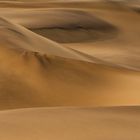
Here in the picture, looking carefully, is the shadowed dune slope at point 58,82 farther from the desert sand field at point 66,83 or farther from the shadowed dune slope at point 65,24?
the shadowed dune slope at point 65,24

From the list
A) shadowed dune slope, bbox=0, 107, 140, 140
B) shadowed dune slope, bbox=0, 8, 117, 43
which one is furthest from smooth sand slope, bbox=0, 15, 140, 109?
shadowed dune slope, bbox=0, 8, 117, 43

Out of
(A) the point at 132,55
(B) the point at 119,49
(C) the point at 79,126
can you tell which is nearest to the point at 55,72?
(C) the point at 79,126

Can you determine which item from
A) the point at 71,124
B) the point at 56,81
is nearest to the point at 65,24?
the point at 56,81

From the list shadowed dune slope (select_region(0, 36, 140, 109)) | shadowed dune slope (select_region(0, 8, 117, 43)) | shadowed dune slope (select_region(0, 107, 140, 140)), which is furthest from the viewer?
shadowed dune slope (select_region(0, 8, 117, 43))

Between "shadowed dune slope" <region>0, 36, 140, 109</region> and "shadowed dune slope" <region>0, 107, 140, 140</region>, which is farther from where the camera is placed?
"shadowed dune slope" <region>0, 36, 140, 109</region>

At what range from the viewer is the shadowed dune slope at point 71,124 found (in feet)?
5.46

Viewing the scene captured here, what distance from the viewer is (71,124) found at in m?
1.79

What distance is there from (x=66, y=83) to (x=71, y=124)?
3.64ft

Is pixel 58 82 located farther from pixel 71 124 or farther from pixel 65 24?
pixel 65 24

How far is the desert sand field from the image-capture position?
1.75 metres

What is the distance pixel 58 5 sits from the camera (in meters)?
7.34

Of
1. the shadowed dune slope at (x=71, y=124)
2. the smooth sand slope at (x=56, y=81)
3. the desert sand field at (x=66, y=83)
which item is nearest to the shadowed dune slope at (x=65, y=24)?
the desert sand field at (x=66, y=83)

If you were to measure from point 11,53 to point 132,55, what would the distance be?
6.07 ft

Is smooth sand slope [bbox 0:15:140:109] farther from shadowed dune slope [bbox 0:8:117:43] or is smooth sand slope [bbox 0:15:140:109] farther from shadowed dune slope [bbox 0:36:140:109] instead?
shadowed dune slope [bbox 0:8:117:43]
